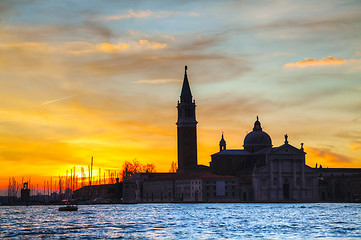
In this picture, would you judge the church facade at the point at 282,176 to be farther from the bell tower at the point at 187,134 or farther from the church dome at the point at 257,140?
the bell tower at the point at 187,134

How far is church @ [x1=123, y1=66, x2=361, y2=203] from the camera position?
447 ft

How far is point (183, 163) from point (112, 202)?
70.1ft

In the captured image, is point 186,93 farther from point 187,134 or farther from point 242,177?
point 242,177

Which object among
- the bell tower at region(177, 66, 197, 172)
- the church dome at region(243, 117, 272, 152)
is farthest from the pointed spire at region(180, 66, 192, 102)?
the church dome at region(243, 117, 272, 152)

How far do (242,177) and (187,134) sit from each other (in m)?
16.7

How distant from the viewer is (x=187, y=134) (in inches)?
5979

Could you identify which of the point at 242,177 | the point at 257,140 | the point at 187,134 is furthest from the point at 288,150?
the point at 187,134

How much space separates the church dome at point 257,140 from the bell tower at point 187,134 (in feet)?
36.8

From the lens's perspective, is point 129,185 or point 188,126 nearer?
point 188,126

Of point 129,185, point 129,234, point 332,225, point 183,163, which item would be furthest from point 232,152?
point 129,234

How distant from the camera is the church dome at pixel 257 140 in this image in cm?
15062

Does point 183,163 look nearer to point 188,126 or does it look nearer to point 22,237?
point 188,126

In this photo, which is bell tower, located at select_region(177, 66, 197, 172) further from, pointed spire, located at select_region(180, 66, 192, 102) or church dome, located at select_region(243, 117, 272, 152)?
church dome, located at select_region(243, 117, 272, 152)

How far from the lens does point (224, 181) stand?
138750 millimetres
